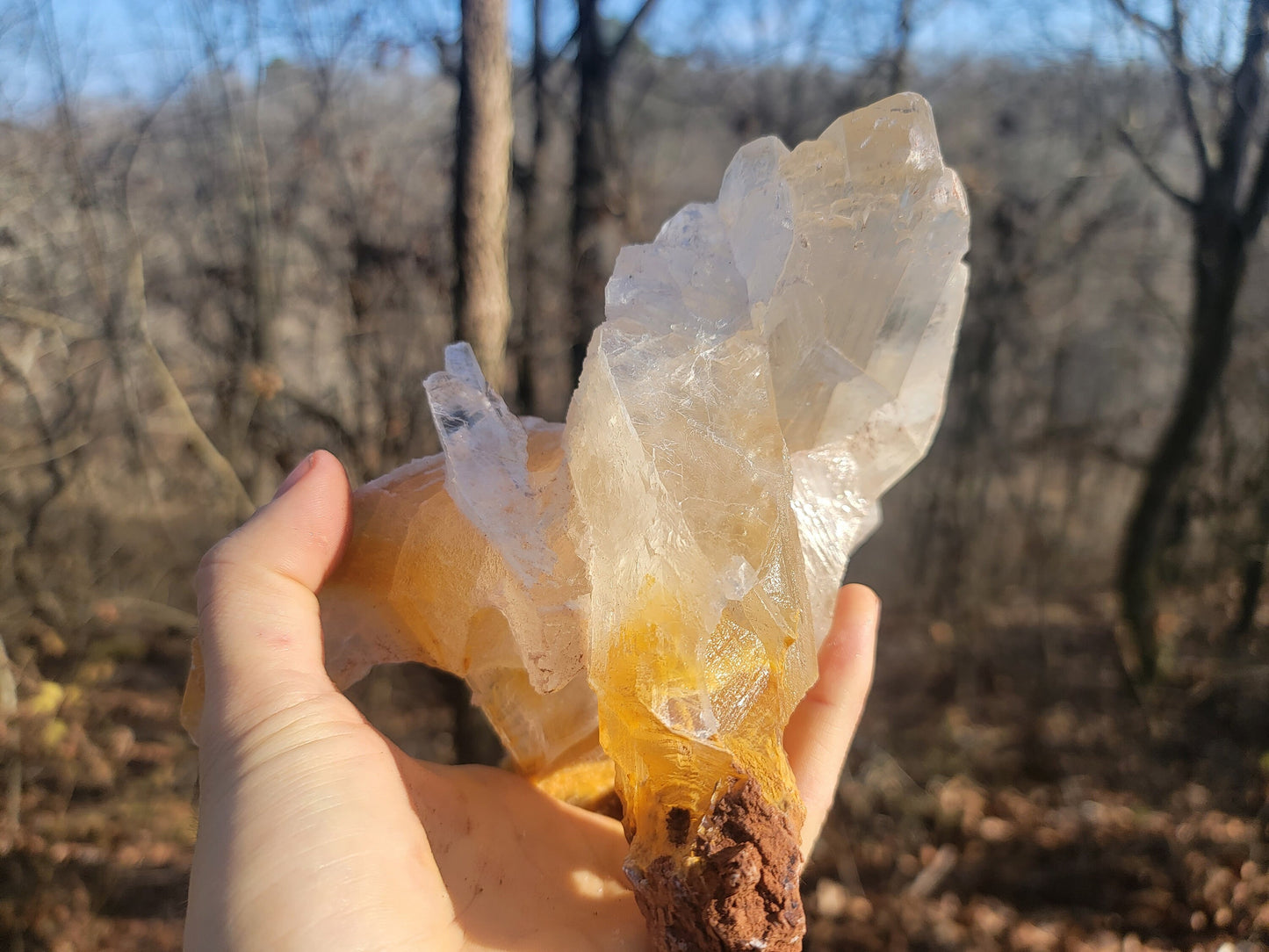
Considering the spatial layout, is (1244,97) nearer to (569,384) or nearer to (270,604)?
(569,384)

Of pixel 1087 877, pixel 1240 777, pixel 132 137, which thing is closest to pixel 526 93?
pixel 132 137

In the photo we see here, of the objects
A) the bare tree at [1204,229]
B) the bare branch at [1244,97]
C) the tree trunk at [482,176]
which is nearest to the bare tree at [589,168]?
the tree trunk at [482,176]

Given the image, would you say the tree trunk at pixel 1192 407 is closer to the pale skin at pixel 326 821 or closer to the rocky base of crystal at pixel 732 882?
the pale skin at pixel 326 821

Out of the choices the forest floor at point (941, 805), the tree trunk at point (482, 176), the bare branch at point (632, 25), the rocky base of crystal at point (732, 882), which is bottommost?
the forest floor at point (941, 805)

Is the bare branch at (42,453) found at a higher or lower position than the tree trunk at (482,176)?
lower

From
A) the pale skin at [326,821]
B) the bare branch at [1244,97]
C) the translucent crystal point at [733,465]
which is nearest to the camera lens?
the pale skin at [326,821]

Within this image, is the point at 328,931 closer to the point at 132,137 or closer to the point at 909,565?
the point at 132,137
